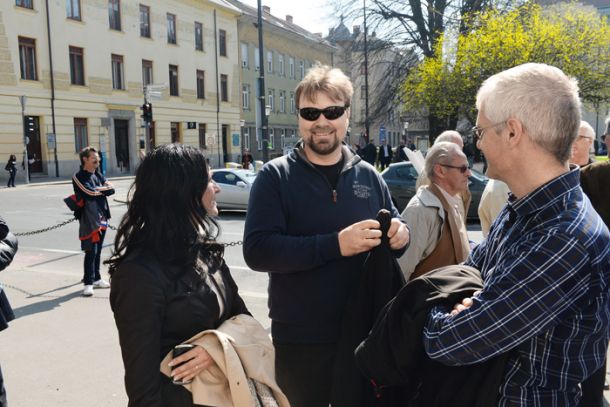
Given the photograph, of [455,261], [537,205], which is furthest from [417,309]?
[455,261]

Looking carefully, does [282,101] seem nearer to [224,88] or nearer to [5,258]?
[224,88]

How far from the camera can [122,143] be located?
33312 mm

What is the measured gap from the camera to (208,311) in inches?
81.3

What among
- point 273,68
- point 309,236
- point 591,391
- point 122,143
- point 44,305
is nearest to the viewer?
point 591,391

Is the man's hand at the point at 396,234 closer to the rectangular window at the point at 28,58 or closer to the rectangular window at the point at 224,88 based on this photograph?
the rectangular window at the point at 28,58

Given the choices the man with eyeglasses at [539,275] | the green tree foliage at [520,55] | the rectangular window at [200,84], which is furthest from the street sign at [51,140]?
the man with eyeglasses at [539,275]

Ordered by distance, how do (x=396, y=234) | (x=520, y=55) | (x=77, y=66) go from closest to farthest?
(x=396, y=234) → (x=520, y=55) → (x=77, y=66)

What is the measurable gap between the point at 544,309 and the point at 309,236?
1.10m

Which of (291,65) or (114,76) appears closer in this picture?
(114,76)

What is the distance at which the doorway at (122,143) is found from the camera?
32781 mm

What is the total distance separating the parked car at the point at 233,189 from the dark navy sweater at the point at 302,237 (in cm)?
1172

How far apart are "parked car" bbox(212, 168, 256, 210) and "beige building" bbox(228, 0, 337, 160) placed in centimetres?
2585

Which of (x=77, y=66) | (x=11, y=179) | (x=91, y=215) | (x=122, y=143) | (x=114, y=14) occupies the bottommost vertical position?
(x=11, y=179)

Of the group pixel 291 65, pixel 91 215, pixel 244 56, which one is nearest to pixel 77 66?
pixel 244 56
